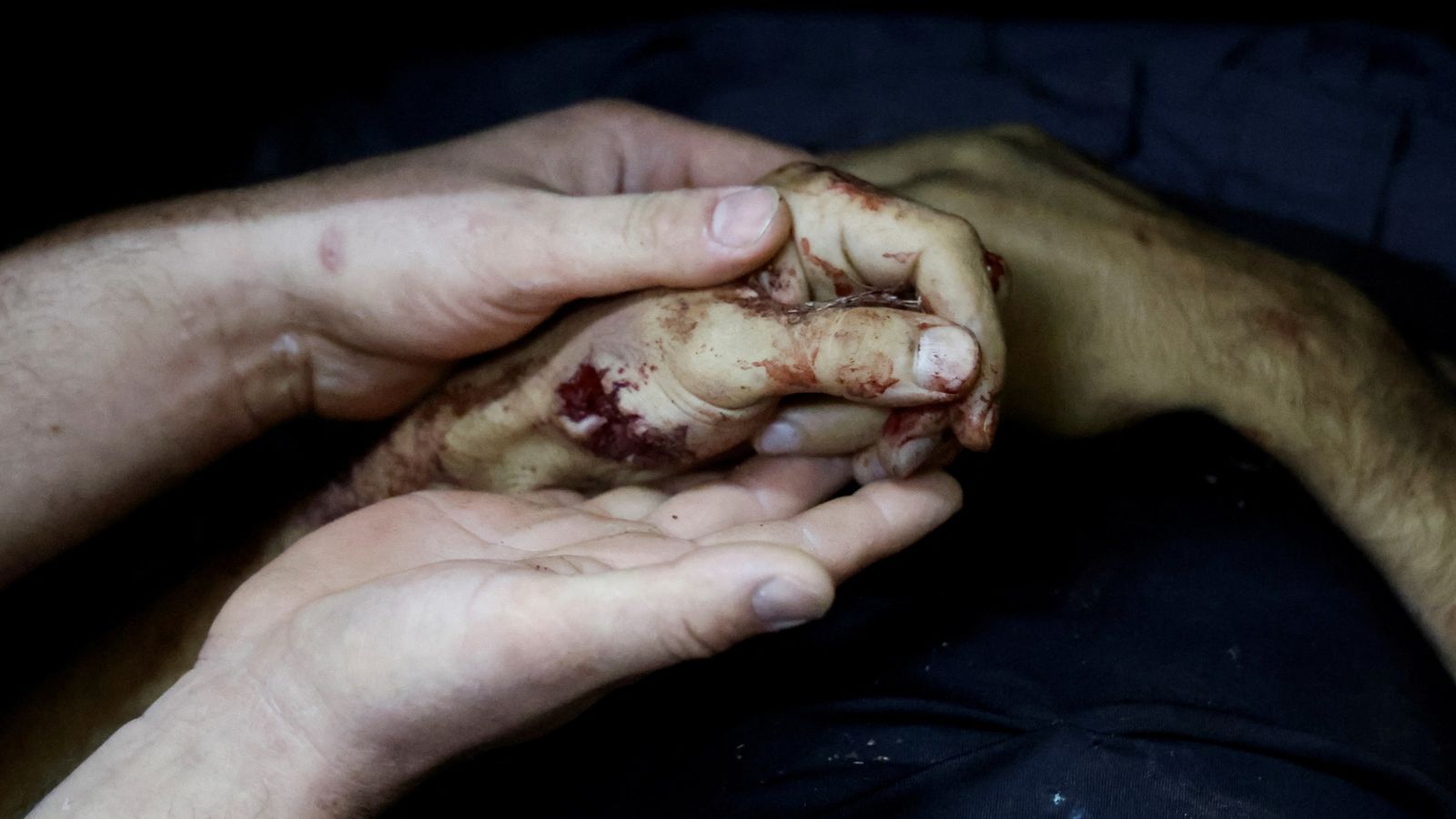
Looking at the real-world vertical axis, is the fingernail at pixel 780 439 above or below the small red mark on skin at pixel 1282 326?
above

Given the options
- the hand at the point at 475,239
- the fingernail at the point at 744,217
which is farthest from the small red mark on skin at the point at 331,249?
the fingernail at the point at 744,217

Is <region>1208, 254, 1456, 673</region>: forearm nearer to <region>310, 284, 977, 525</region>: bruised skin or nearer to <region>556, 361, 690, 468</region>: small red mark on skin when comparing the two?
<region>310, 284, 977, 525</region>: bruised skin

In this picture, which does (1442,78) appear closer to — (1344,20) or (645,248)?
(1344,20)

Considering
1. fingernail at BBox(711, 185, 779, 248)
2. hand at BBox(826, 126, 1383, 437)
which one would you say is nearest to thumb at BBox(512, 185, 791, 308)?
fingernail at BBox(711, 185, 779, 248)

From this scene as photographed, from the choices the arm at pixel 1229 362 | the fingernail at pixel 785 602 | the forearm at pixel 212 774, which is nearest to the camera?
the fingernail at pixel 785 602

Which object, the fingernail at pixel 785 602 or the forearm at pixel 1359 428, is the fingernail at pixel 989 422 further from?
the forearm at pixel 1359 428

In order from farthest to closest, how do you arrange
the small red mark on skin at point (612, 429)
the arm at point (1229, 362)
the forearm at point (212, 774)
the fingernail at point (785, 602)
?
1. the arm at point (1229, 362)
2. the small red mark on skin at point (612, 429)
3. the forearm at point (212, 774)
4. the fingernail at point (785, 602)

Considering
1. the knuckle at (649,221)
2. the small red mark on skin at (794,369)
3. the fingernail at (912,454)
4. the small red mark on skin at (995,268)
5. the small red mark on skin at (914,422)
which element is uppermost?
the knuckle at (649,221)
